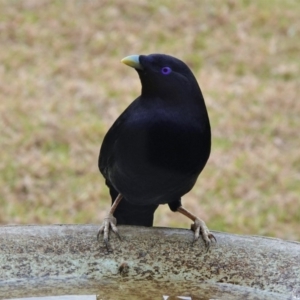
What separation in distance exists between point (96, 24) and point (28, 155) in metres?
2.95

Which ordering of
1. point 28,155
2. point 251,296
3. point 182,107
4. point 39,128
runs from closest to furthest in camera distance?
1. point 251,296
2. point 182,107
3. point 28,155
4. point 39,128

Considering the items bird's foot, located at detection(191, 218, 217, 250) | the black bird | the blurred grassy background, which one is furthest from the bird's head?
the blurred grassy background

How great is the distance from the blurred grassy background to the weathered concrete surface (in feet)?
8.69

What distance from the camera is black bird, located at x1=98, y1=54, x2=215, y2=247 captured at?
293 cm

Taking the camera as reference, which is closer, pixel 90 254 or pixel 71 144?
pixel 90 254

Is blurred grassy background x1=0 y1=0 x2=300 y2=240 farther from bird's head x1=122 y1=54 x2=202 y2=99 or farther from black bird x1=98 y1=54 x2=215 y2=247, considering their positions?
bird's head x1=122 y1=54 x2=202 y2=99

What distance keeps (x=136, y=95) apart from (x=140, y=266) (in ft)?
15.3

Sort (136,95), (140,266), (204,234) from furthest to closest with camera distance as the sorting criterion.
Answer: (136,95)
(204,234)
(140,266)

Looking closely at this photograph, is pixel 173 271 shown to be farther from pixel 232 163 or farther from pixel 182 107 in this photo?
pixel 232 163

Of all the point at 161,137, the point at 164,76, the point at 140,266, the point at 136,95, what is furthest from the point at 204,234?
the point at 136,95

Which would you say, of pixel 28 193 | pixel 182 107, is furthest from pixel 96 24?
pixel 182 107

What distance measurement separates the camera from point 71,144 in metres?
6.48

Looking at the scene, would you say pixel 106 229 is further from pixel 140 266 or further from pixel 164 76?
pixel 164 76

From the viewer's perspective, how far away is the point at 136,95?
7391 mm
